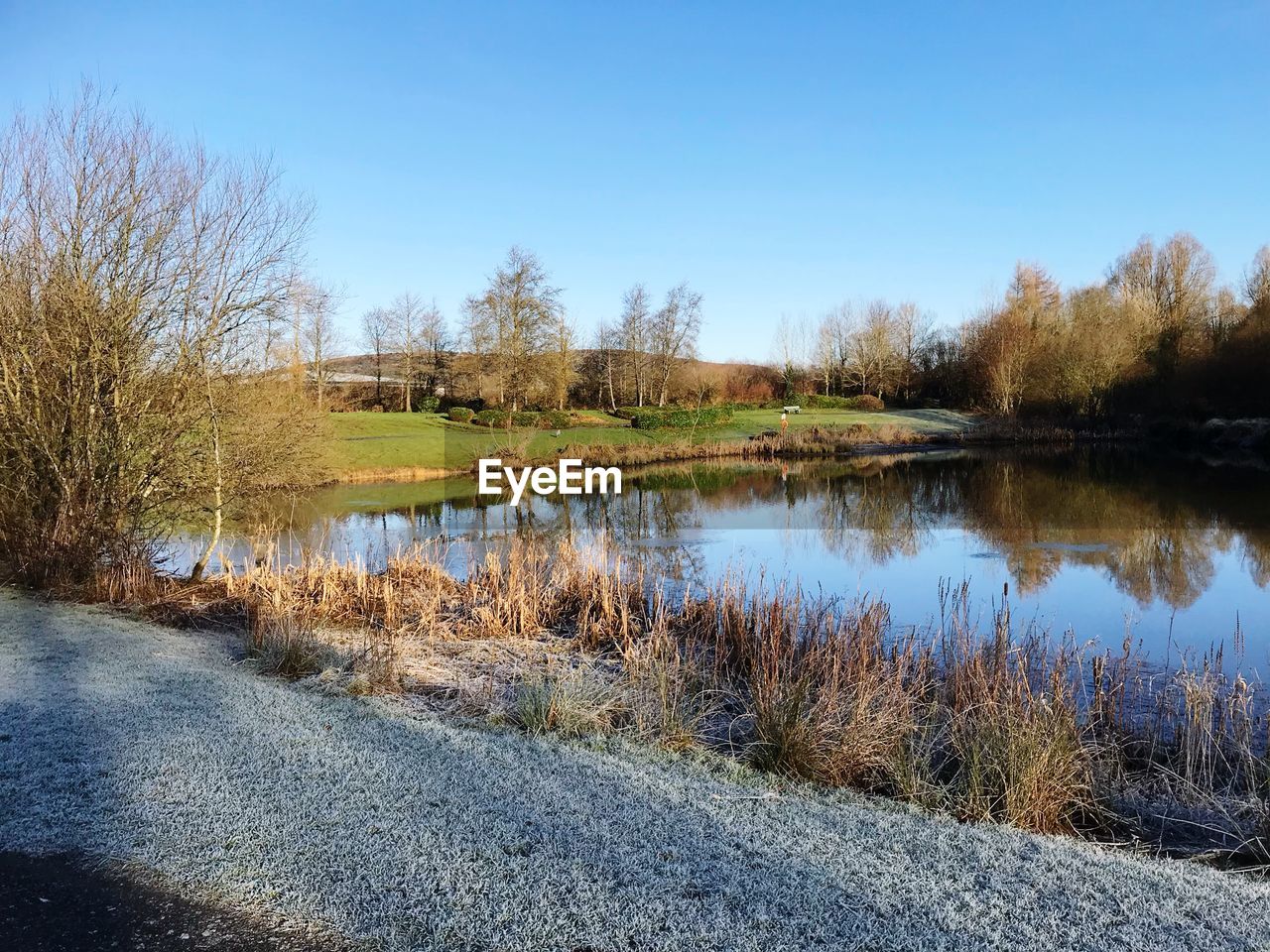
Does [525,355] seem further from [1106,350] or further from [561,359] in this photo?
[1106,350]

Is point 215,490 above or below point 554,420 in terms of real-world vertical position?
below

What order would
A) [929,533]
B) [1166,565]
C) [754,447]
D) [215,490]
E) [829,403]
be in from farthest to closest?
[829,403] < [754,447] < [929,533] < [1166,565] < [215,490]

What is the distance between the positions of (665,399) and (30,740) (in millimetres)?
47123

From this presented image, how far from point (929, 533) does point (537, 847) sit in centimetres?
1388

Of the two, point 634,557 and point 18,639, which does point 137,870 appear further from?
point 634,557

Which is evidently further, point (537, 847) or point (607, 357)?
point (607, 357)

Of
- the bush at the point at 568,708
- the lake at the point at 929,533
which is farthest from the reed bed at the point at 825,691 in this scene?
the lake at the point at 929,533

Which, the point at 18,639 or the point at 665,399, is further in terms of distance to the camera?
the point at 665,399

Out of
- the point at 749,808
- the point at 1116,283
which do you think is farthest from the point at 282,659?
the point at 1116,283

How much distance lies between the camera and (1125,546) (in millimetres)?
13867

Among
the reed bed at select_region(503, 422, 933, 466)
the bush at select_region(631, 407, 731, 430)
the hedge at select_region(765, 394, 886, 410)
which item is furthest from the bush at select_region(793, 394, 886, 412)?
the bush at select_region(631, 407, 731, 430)

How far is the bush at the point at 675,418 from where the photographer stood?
37.9m

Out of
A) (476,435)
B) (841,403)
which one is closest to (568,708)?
(476,435)

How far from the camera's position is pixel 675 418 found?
38344 mm
